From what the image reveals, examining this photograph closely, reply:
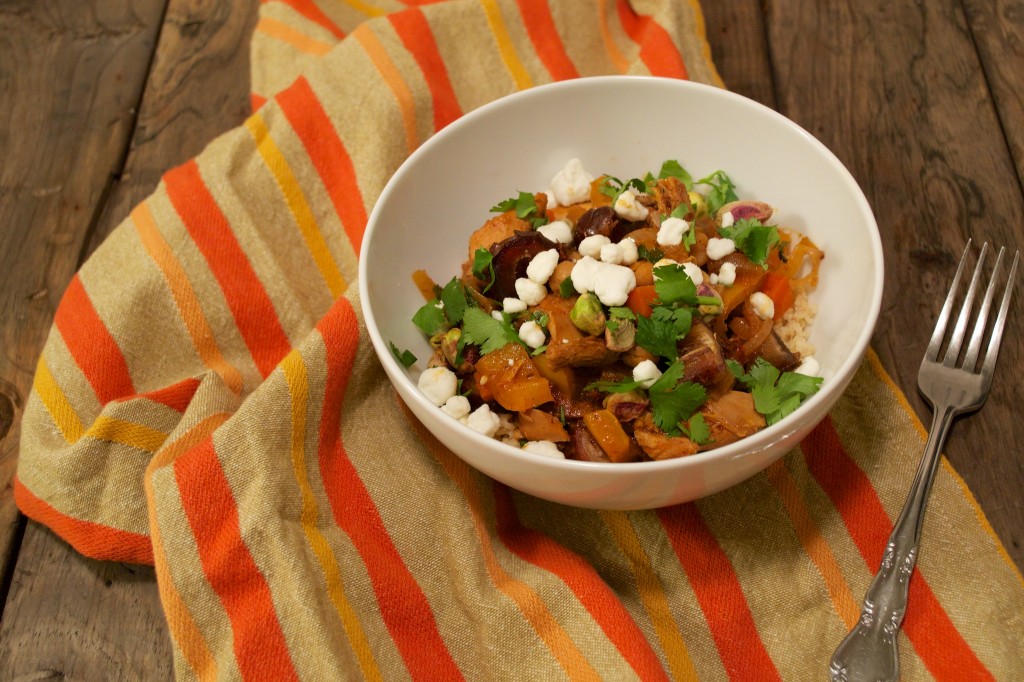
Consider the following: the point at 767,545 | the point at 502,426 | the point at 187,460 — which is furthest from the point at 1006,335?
the point at 187,460

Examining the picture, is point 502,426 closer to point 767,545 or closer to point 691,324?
point 691,324

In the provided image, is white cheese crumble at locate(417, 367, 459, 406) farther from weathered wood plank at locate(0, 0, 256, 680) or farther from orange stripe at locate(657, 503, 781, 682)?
weathered wood plank at locate(0, 0, 256, 680)

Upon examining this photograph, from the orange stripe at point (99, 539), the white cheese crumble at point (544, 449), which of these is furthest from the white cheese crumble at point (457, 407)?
the orange stripe at point (99, 539)

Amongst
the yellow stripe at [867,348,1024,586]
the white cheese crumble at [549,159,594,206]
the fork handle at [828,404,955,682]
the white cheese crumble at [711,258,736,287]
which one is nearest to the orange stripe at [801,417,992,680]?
the fork handle at [828,404,955,682]

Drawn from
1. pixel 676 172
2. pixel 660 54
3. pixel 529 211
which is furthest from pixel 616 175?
pixel 660 54

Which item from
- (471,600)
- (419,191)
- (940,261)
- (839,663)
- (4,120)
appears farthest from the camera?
(4,120)

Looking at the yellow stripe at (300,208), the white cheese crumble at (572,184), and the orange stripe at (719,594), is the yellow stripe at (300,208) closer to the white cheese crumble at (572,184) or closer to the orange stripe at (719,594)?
the white cheese crumble at (572,184)
